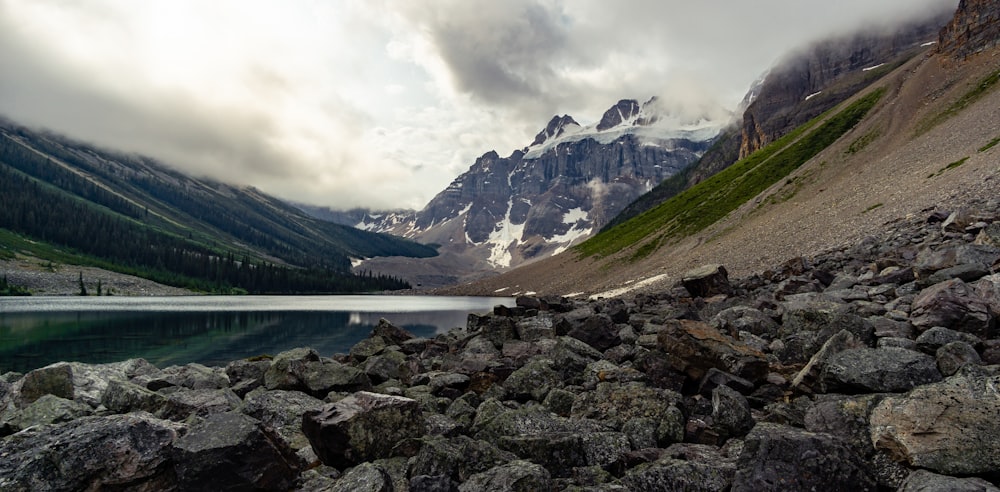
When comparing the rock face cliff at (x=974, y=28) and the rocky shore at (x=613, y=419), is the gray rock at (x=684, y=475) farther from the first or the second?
the rock face cliff at (x=974, y=28)

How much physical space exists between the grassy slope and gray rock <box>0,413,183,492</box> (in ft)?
428

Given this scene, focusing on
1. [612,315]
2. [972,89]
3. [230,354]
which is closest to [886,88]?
[972,89]

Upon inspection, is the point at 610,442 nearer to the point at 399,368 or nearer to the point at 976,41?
the point at 399,368

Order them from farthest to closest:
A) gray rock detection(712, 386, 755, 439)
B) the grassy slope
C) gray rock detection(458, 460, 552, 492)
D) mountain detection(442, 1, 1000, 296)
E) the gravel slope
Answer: the grassy slope < mountain detection(442, 1, 1000, 296) < the gravel slope < gray rock detection(712, 386, 755, 439) < gray rock detection(458, 460, 552, 492)

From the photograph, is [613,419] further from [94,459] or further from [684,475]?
[94,459]

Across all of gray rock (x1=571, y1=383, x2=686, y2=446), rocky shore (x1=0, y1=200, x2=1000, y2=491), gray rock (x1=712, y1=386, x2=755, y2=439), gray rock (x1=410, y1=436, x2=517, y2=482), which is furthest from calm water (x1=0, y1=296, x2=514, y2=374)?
gray rock (x1=712, y1=386, x2=755, y2=439)

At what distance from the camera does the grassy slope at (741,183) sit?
13275 cm

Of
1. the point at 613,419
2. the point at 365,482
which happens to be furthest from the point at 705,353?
the point at 365,482

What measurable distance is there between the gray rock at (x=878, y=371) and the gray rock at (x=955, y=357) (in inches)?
6.2

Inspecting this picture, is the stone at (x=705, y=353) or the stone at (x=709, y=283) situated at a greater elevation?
the stone at (x=709, y=283)

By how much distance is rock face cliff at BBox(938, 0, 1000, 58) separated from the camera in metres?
94.2

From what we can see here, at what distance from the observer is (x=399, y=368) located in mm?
18078

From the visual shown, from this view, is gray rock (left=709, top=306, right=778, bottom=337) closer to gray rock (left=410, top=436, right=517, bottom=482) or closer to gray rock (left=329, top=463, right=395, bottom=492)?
gray rock (left=410, top=436, right=517, bottom=482)

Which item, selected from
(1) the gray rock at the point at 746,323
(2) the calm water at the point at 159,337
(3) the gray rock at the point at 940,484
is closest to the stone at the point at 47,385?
(3) the gray rock at the point at 940,484
